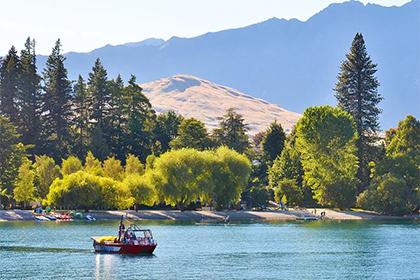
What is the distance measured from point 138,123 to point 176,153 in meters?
33.0

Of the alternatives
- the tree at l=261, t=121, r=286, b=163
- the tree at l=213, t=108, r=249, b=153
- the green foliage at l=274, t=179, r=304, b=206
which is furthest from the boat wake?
the tree at l=261, t=121, r=286, b=163

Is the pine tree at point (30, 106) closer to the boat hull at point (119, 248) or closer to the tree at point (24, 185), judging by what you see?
the tree at point (24, 185)

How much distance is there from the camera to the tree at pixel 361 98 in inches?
6644

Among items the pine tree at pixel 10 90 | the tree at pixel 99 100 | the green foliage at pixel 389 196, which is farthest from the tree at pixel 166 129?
the green foliage at pixel 389 196

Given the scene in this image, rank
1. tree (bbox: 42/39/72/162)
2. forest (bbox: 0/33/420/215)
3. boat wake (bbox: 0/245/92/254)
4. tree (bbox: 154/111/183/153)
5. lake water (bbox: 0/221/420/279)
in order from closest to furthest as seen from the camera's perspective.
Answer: lake water (bbox: 0/221/420/279) → boat wake (bbox: 0/245/92/254) → forest (bbox: 0/33/420/215) → tree (bbox: 42/39/72/162) → tree (bbox: 154/111/183/153)

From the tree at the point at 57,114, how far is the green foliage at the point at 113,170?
16607 mm

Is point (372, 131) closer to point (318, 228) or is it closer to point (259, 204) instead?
point (259, 204)

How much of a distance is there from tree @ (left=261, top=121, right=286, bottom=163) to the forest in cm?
20

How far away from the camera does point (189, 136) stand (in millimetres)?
171875

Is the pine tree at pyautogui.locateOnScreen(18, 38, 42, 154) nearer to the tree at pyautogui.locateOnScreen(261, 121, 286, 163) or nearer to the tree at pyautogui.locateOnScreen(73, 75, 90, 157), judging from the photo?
the tree at pyautogui.locateOnScreen(73, 75, 90, 157)

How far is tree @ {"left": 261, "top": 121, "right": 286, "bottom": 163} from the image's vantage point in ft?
602

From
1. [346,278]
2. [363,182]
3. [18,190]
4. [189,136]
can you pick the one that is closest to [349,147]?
[363,182]

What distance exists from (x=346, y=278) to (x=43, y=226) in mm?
63102

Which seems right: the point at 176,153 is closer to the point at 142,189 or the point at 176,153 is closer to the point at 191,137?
the point at 142,189
